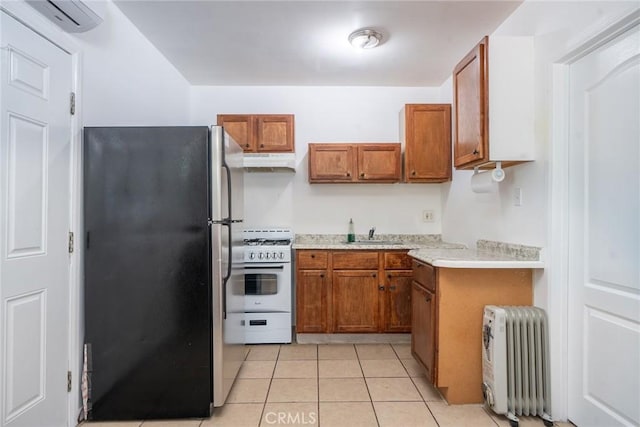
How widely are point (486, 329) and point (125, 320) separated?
2099mm

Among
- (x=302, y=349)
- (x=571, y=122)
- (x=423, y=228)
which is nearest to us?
(x=571, y=122)

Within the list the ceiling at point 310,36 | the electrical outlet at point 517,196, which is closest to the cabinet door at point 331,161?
the ceiling at point 310,36

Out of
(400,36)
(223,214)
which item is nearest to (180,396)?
(223,214)

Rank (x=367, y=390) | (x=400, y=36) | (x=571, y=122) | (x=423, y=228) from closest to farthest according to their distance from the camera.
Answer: (x=571, y=122), (x=367, y=390), (x=400, y=36), (x=423, y=228)

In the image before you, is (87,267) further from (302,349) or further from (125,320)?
(302,349)

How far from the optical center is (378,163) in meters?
3.21

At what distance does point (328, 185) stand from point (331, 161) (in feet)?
1.23

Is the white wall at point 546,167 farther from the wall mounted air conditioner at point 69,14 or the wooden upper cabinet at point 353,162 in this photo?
the wall mounted air conditioner at point 69,14

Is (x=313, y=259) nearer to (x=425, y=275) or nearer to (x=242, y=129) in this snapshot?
(x=425, y=275)

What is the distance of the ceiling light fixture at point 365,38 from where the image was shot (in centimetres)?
236

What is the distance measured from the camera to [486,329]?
1822 millimetres

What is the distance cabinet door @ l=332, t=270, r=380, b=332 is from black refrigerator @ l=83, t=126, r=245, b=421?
1410mm

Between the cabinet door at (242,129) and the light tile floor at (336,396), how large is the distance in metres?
2.00

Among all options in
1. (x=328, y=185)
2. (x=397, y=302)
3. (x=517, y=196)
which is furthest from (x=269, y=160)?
(x=517, y=196)
